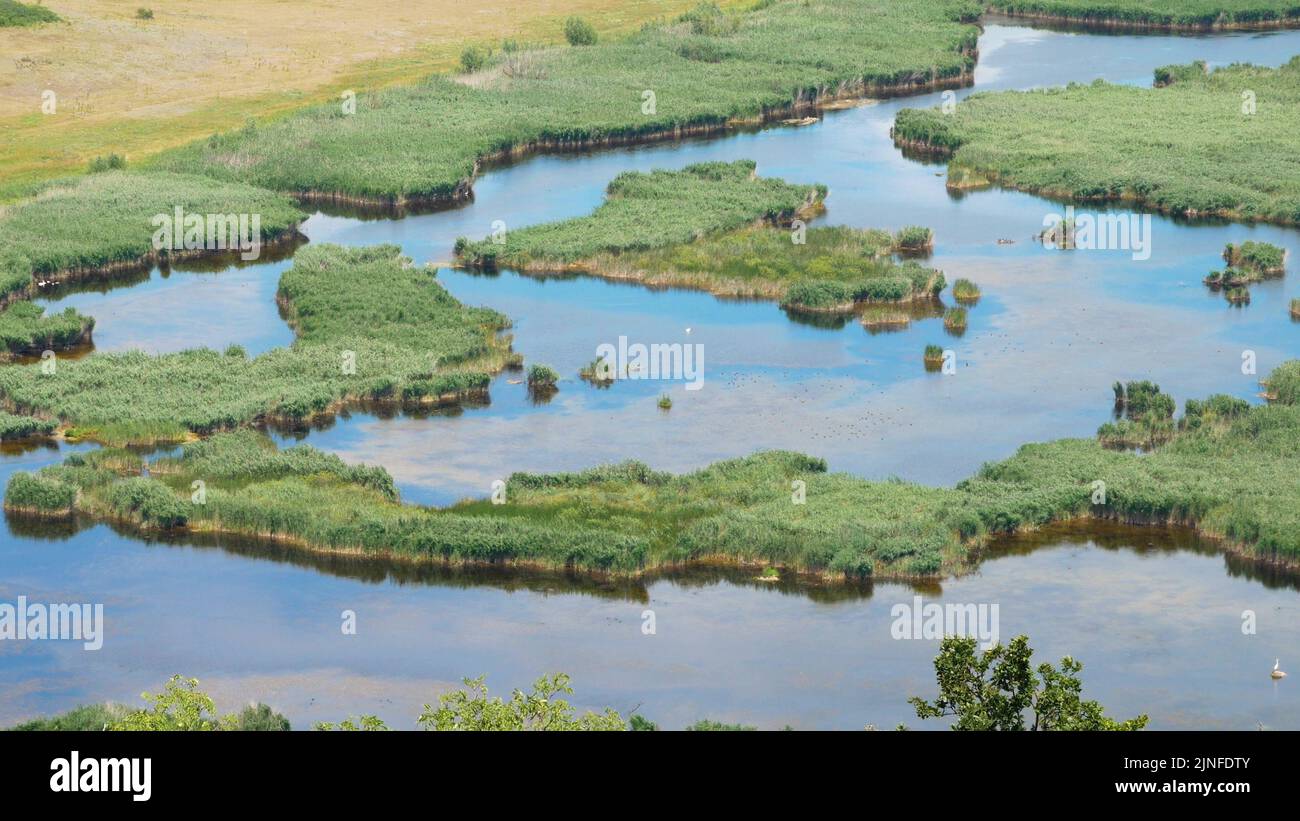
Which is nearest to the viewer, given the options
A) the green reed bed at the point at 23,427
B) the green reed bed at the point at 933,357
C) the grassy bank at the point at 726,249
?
the green reed bed at the point at 23,427

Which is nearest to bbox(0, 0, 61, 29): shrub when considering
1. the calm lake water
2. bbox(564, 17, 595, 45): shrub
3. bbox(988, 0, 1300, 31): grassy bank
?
bbox(564, 17, 595, 45): shrub

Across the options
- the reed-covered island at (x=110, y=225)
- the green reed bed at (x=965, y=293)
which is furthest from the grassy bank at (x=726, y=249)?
the reed-covered island at (x=110, y=225)

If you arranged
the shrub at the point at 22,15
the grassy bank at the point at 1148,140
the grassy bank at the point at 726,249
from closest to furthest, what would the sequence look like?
the grassy bank at the point at 726,249 < the grassy bank at the point at 1148,140 < the shrub at the point at 22,15

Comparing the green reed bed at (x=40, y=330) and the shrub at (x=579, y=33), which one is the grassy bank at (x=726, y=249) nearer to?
the green reed bed at (x=40, y=330)

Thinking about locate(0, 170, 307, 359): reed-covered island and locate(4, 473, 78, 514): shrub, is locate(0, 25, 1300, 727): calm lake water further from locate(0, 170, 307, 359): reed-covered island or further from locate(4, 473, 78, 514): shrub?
locate(0, 170, 307, 359): reed-covered island

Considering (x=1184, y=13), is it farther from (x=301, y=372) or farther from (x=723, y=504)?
(x=723, y=504)
